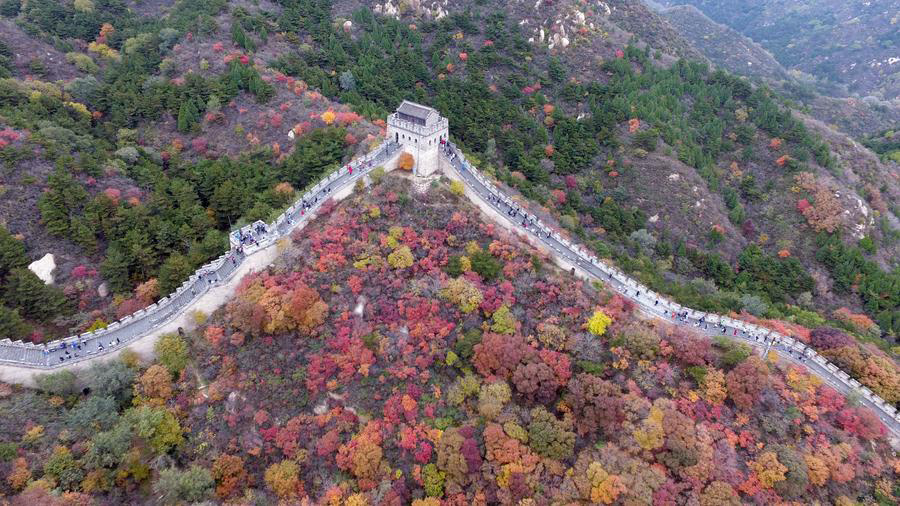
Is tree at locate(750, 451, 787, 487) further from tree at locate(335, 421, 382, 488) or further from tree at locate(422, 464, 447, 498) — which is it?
tree at locate(335, 421, 382, 488)

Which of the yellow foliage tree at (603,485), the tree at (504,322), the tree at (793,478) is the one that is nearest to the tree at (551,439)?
the yellow foliage tree at (603,485)

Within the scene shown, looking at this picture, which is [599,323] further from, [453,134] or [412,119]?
[453,134]

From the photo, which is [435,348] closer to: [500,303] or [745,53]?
[500,303]

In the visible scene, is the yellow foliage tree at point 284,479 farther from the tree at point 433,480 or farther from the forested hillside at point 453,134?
the forested hillside at point 453,134

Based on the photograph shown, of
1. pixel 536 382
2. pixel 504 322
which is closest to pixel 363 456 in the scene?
pixel 536 382

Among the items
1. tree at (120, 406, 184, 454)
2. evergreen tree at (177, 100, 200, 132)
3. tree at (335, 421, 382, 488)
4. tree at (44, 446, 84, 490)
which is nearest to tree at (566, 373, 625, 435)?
tree at (335, 421, 382, 488)

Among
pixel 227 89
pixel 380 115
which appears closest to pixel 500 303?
pixel 380 115
